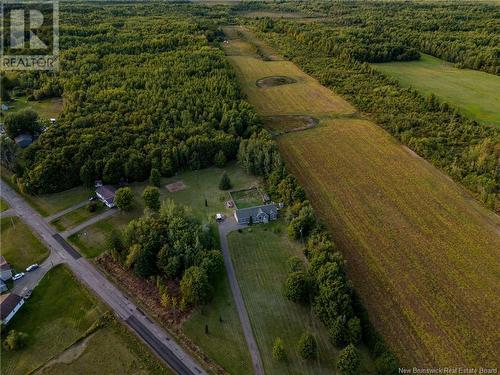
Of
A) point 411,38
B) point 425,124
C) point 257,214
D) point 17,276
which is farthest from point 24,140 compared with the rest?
point 411,38

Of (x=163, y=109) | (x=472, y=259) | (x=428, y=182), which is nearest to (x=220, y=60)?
(x=163, y=109)

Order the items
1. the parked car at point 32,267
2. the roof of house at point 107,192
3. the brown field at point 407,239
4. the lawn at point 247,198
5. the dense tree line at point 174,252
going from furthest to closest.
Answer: the lawn at point 247,198, the roof of house at point 107,192, the parked car at point 32,267, the dense tree line at point 174,252, the brown field at point 407,239

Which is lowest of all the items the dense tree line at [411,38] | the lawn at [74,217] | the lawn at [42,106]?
the lawn at [74,217]

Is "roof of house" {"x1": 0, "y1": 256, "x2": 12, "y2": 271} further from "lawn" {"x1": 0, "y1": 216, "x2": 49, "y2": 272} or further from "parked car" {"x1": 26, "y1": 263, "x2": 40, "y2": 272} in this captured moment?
"parked car" {"x1": 26, "y1": 263, "x2": 40, "y2": 272}

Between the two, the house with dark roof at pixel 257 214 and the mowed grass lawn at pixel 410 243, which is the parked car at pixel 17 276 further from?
the mowed grass lawn at pixel 410 243

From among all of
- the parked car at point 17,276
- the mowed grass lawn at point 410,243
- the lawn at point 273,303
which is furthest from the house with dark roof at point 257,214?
the parked car at point 17,276

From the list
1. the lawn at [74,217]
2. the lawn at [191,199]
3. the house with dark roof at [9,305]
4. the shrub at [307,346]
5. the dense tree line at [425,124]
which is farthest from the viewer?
the dense tree line at [425,124]

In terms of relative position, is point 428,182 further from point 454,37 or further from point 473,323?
point 454,37

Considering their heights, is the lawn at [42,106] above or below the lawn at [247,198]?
above
